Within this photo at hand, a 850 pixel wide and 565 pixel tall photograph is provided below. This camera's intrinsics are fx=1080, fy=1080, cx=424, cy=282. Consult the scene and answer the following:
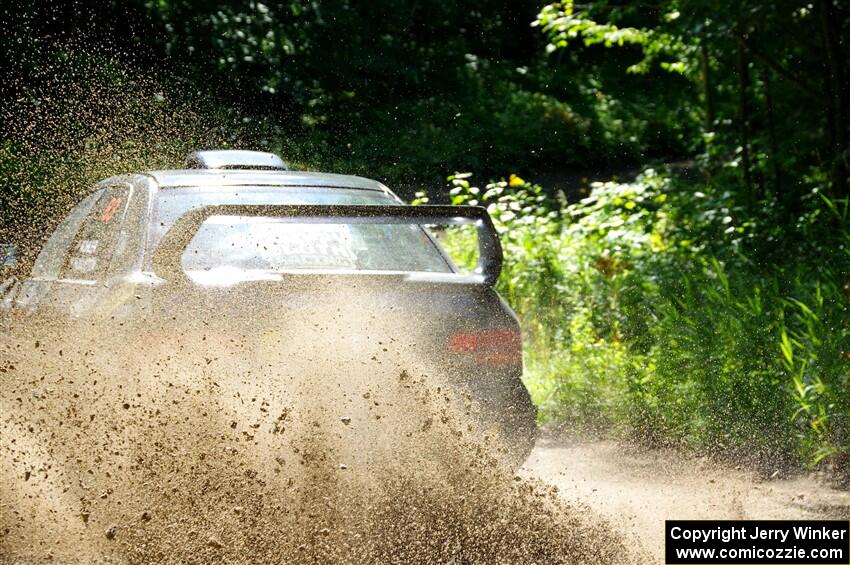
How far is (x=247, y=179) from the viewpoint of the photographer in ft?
16.6

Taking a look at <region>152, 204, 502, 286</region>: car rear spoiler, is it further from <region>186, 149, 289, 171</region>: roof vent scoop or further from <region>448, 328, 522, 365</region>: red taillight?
<region>186, 149, 289, 171</region>: roof vent scoop

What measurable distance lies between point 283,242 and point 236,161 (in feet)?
4.85

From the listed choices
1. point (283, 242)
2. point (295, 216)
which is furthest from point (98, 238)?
point (295, 216)

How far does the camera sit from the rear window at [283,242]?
4316mm

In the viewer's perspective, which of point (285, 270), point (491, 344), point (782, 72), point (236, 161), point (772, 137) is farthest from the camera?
point (772, 137)

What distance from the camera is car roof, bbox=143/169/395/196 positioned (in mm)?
4949

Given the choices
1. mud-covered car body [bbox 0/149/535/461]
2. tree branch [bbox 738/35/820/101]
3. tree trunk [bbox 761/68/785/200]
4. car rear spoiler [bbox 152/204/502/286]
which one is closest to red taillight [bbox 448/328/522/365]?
mud-covered car body [bbox 0/149/535/461]

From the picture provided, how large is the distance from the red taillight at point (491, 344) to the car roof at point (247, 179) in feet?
4.07

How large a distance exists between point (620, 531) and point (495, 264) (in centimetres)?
122

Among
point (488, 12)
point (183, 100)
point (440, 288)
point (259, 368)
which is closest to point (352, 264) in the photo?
point (440, 288)

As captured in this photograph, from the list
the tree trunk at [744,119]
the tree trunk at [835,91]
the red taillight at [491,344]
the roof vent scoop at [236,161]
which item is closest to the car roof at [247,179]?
the roof vent scoop at [236,161]

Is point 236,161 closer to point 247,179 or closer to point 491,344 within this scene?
point 247,179

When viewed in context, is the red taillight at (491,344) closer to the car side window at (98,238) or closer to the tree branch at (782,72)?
the car side window at (98,238)

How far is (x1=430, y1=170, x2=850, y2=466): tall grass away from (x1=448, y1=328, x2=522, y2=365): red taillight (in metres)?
1.72
